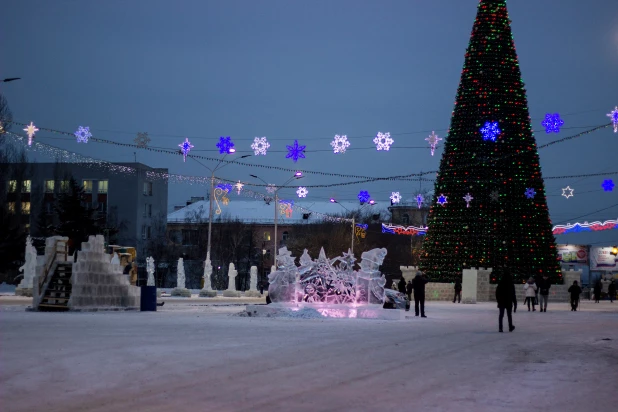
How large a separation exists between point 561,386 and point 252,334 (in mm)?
8644

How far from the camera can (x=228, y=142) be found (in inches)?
1356

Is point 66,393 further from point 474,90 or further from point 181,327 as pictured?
point 474,90

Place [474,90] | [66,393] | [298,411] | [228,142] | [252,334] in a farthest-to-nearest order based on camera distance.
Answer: [474,90] → [228,142] → [252,334] → [66,393] → [298,411]

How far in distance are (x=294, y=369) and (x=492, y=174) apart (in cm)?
3718

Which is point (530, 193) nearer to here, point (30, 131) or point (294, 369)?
point (30, 131)

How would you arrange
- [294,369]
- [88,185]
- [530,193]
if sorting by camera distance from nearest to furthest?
1. [294,369]
2. [530,193]
3. [88,185]

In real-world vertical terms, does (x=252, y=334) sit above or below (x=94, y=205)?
below

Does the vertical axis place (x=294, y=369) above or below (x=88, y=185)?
below

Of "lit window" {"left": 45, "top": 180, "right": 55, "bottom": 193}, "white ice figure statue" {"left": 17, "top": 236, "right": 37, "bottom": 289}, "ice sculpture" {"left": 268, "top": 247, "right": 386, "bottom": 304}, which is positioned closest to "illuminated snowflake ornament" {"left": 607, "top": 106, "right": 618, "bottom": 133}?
"ice sculpture" {"left": 268, "top": 247, "right": 386, "bottom": 304}

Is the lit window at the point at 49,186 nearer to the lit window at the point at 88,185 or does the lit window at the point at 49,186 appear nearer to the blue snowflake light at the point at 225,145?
the lit window at the point at 88,185

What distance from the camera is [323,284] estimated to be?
3206 cm

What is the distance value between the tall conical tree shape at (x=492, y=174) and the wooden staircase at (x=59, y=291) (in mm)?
24836

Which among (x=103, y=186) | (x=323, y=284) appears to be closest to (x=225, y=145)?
(x=323, y=284)

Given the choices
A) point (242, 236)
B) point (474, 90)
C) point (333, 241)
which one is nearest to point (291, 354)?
point (474, 90)
